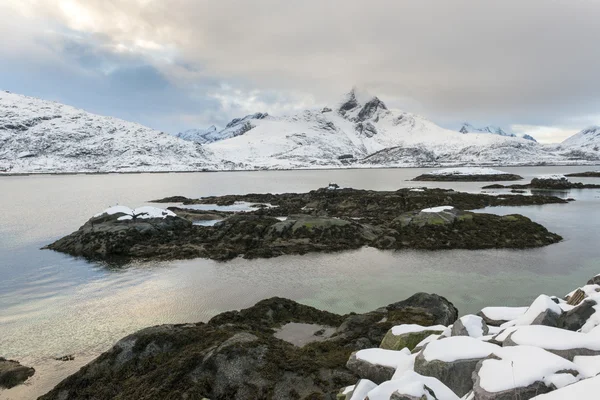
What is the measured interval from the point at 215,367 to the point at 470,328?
616 cm

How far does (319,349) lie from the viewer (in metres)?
10.8

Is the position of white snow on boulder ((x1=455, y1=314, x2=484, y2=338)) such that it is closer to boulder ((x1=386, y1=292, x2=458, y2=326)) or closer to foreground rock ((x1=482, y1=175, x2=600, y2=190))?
boulder ((x1=386, y1=292, x2=458, y2=326))

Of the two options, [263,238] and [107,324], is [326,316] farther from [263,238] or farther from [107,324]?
[263,238]

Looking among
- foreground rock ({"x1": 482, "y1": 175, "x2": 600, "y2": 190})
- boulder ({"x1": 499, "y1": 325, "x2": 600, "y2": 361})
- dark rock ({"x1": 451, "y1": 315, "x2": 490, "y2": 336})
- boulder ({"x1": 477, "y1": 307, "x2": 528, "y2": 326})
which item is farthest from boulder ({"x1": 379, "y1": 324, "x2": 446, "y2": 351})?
foreground rock ({"x1": 482, "y1": 175, "x2": 600, "y2": 190})

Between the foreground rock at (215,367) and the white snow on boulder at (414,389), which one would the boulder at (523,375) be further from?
the foreground rock at (215,367)

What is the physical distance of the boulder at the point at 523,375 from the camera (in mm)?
5039

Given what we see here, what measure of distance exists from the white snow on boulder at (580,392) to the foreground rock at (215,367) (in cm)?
451

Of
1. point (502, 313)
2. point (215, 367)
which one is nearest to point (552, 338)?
point (502, 313)

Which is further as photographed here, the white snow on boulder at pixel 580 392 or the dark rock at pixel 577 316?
the dark rock at pixel 577 316

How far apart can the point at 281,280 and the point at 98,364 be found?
13.2m

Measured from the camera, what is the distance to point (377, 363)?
307 inches

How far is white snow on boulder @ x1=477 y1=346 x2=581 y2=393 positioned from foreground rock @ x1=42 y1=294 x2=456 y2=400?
11.1 ft

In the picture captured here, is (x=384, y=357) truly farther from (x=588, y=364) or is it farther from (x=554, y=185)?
(x=554, y=185)

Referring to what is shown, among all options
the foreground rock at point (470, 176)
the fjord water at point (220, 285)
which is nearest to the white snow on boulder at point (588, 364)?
the fjord water at point (220, 285)
